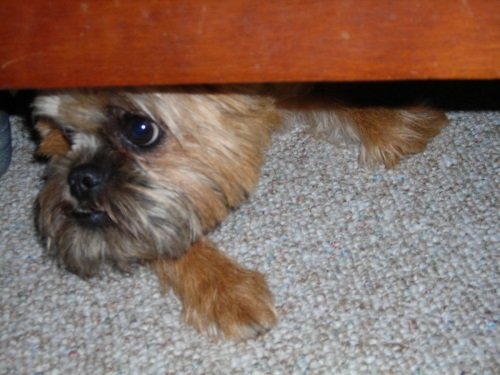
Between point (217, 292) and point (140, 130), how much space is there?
34cm

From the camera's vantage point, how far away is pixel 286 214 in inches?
54.9

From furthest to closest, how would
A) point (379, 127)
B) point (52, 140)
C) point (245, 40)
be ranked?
point (379, 127)
point (52, 140)
point (245, 40)

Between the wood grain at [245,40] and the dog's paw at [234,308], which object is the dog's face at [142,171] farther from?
Answer: the wood grain at [245,40]

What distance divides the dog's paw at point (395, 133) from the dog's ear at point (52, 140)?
0.64m

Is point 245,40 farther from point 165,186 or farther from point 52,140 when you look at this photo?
point 52,140

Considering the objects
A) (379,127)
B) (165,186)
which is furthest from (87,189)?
(379,127)

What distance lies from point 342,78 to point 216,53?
0.17 m

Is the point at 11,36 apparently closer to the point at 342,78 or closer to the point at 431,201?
the point at 342,78

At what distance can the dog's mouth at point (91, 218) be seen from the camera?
1.23m

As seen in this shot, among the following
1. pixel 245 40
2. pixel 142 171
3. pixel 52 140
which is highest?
pixel 245 40

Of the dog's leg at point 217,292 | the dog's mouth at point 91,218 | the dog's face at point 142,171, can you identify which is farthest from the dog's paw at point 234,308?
the dog's mouth at point 91,218

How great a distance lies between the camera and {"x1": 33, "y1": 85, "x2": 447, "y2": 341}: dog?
119 centimetres

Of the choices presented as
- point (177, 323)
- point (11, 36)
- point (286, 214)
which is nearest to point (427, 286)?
point (286, 214)

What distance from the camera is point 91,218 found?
1.23 meters
